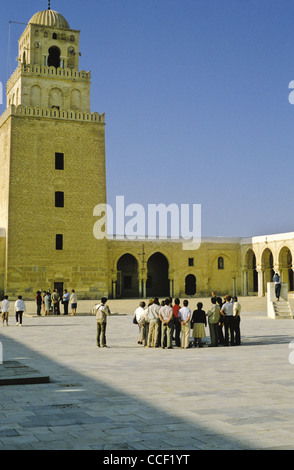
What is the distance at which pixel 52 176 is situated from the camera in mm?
29750

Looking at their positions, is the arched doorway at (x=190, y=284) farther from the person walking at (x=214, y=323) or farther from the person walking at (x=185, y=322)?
the person walking at (x=185, y=322)

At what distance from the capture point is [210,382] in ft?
22.0

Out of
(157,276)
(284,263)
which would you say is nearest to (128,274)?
(157,276)

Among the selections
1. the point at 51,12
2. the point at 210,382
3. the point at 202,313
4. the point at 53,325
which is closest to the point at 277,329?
the point at 202,313

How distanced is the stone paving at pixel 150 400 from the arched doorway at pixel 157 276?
2602 centimetres

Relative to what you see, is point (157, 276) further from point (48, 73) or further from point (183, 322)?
point (183, 322)

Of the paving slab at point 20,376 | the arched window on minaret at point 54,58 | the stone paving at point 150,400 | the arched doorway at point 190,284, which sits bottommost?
the stone paving at point 150,400

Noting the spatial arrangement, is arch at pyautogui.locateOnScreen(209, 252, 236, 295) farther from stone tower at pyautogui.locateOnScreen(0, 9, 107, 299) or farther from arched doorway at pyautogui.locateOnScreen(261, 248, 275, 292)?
stone tower at pyautogui.locateOnScreen(0, 9, 107, 299)

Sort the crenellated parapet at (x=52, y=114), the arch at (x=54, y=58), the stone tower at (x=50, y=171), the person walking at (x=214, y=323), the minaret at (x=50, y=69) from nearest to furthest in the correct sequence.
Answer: the person walking at (x=214, y=323)
the stone tower at (x=50, y=171)
the crenellated parapet at (x=52, y=114)
the minaret at (x=50, y=69)
the arch at (x=54, y=58)

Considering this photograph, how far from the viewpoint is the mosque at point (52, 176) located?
1134 inches

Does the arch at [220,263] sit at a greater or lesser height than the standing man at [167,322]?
greater

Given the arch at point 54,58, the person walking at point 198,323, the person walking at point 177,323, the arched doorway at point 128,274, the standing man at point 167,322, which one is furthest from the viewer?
the arched doorway at point 128,274

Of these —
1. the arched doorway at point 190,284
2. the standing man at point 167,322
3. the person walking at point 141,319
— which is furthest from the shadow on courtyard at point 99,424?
the arched doorway at point 190,284

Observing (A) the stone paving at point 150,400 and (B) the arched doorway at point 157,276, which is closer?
(A) the stone paving at point 150,400
